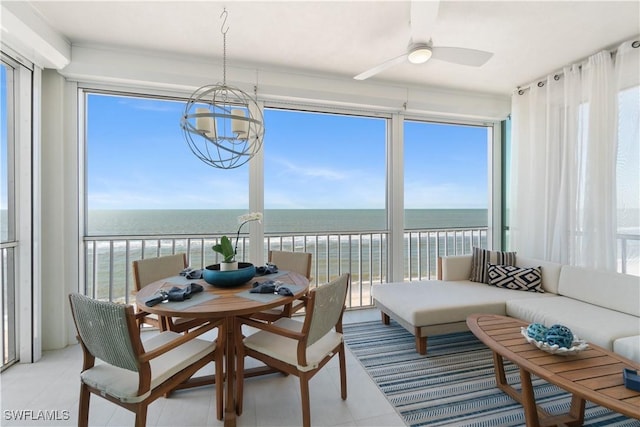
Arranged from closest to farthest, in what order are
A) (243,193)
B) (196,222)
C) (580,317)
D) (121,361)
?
(121,361) → (580,317) → (243,193) → (196,222)

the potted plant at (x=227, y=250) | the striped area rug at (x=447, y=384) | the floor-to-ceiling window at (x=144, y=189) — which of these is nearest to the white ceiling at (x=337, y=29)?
the floor-to-ceiling window at (x=144, y=189)

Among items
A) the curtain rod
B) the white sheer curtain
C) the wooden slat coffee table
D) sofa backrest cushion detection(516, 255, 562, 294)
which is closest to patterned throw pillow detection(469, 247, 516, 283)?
sofa backrest cushion detection(516, 255, 562, 294)

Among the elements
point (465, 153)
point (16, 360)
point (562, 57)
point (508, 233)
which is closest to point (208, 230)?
point (16, 360)

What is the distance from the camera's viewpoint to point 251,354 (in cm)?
169

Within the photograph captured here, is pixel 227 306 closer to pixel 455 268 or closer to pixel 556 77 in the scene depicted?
pixel 455 268

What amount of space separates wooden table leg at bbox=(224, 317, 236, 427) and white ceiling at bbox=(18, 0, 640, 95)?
7.19 feet

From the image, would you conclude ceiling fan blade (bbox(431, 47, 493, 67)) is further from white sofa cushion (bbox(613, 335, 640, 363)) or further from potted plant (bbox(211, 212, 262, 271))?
white sofa cushion (bbox(613, 335, 640, 363))

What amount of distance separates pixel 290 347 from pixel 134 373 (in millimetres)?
779

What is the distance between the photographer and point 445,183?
5.48 m

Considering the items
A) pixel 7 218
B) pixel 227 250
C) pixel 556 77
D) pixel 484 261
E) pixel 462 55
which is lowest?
pixel 484 261

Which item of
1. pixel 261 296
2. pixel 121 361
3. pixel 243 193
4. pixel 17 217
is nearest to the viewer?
pixel 121 361

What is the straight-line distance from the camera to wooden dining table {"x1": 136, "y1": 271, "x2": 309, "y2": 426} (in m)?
1.50

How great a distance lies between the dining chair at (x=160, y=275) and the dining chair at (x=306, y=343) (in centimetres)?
52

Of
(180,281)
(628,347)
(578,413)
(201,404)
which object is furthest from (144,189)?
(628,347)
